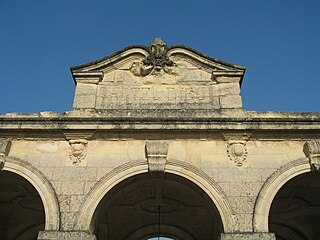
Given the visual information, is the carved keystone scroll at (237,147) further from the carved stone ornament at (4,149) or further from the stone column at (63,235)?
the carved stone ornament at (4,149)

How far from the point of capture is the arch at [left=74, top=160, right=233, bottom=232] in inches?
306

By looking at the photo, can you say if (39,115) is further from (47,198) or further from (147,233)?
(147,233)

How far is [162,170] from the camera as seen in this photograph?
27.0 ft

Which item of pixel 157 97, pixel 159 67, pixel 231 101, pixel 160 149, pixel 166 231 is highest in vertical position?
pixel 159 67

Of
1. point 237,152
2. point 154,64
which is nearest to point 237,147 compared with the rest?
point 237,152

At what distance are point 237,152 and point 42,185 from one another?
4.24 metres

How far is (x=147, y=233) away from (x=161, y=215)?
0.90m

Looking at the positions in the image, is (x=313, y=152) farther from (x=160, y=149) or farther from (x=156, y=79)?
(x=156, y=79)

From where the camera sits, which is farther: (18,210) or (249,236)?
(18,210)

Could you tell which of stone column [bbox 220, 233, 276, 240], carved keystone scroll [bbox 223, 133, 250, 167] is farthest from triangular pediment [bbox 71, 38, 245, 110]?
stone column [bbox 220, 233, 276, 240]

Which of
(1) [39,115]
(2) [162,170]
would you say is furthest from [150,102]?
(1) [39,115]

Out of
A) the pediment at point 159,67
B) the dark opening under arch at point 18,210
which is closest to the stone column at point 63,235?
the dark opening under arch at point 18,210

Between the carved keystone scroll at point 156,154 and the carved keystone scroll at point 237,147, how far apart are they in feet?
4.58

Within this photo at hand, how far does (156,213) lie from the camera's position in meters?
11.4
